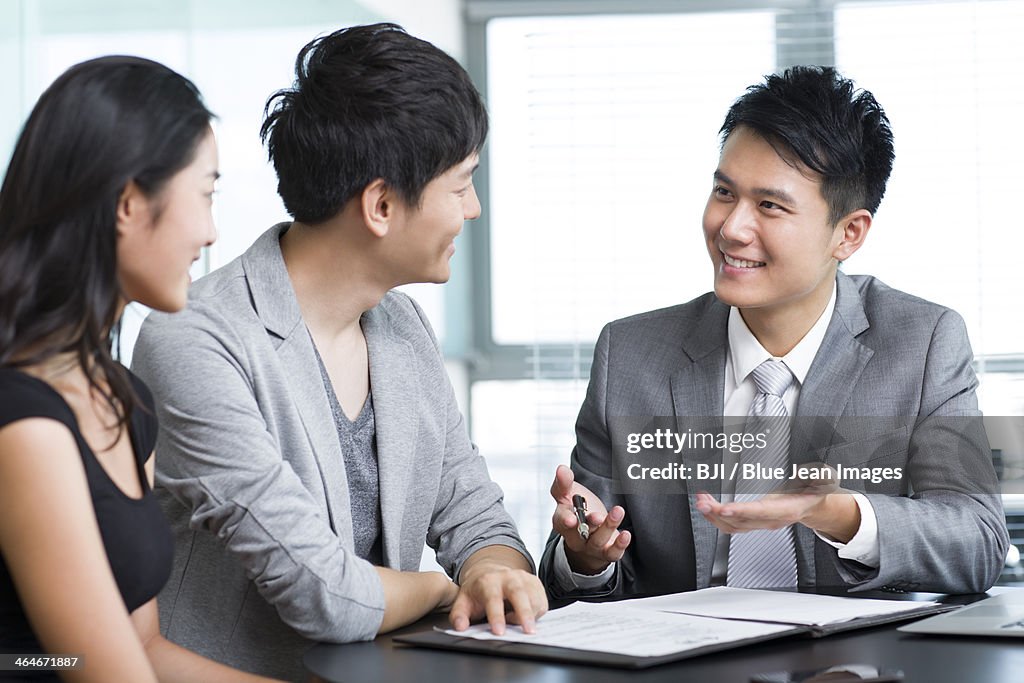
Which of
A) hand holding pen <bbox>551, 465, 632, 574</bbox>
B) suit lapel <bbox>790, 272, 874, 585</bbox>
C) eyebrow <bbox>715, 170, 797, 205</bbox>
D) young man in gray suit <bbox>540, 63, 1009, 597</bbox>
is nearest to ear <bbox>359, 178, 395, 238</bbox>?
hand holding pen <bbox>551, 465, 632, 574</bbox>

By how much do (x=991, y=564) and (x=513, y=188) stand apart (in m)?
2.82

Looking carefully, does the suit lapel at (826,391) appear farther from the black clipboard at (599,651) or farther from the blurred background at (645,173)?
the blurred background at (645,173)

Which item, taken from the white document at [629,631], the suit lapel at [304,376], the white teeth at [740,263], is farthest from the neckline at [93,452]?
the white teeth at [740,263]

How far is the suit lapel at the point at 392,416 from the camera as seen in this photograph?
63.4 inches

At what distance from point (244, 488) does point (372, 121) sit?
530 mm

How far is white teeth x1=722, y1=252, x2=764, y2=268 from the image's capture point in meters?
1.93

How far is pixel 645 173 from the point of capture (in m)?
4.15

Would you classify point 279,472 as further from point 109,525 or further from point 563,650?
point 563,650

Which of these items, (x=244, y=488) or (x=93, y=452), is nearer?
(x=93, y=452)

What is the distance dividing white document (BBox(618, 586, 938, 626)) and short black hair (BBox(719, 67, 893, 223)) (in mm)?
747

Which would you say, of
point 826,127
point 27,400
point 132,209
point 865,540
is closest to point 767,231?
point 826,127

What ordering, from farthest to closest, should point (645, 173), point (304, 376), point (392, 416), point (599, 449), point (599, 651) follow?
point (645, 173) → point (599, 449) → point (392, 416) → point (304, 376) → point (599, 651)

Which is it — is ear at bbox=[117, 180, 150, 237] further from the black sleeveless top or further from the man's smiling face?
the man's smiling face

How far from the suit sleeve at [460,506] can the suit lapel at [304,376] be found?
0.66ft
